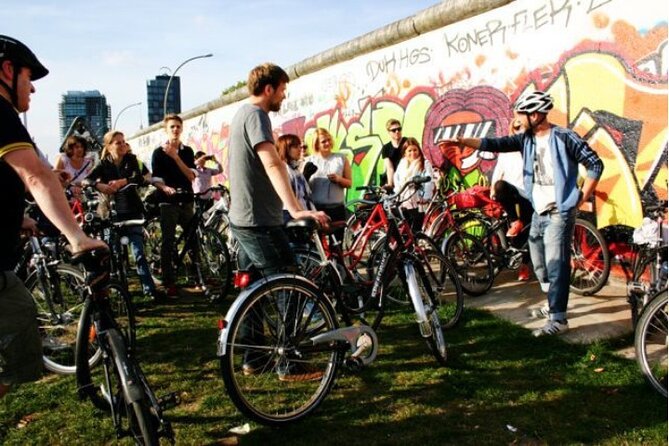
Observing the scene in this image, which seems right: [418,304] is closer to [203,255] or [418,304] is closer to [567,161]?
[567,161]

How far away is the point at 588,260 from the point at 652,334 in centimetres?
234

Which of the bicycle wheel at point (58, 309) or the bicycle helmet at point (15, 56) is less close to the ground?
the bicycle helmet at point (15, 56)

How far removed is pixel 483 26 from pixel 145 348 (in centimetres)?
555

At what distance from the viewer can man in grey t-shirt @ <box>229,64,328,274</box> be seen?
361 cm

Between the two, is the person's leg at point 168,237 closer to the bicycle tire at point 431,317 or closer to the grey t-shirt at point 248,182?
the grey t-shirt at point 248,182

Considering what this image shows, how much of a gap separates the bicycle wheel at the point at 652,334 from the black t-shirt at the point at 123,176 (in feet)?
16.5

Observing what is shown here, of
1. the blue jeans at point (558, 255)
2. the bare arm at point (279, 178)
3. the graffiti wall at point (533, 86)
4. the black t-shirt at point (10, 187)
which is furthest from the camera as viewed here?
the graffiti wall at point (533, 86)

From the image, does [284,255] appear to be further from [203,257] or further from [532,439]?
[203,257]

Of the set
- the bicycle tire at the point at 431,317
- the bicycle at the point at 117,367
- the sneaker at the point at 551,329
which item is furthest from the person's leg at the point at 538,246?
the bicycle at the point at 117,367

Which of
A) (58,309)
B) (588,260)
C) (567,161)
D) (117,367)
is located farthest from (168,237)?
(588,260)

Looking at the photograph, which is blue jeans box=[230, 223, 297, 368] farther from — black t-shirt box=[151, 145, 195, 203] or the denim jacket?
black t-shirt box=[151, 145, 195, 203]

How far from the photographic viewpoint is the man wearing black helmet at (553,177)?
4.54 meters

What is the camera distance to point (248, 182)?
12.0 feet

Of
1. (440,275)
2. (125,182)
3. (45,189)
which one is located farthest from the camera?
(125,182)
